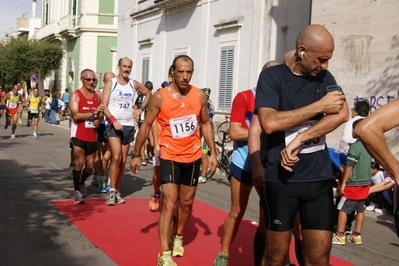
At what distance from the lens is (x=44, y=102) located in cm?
Result: 4253

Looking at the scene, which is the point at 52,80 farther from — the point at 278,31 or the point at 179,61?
the point at 179,61

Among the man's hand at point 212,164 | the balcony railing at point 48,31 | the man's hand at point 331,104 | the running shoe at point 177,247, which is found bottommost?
the running shoe at point 177,247

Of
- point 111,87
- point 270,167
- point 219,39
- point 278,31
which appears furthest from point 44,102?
point 270,167

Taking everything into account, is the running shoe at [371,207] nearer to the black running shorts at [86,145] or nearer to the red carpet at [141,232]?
the red carpet at [141,232]

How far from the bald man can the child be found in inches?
148

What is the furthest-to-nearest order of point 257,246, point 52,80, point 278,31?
point 52,80 → point 278,31 → point 257,246

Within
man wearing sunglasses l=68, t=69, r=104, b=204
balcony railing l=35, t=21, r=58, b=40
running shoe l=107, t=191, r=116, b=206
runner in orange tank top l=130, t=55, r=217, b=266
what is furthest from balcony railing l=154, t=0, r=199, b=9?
balcony railing l=35, t=21, r=58, b=40

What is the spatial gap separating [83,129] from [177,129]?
358cm

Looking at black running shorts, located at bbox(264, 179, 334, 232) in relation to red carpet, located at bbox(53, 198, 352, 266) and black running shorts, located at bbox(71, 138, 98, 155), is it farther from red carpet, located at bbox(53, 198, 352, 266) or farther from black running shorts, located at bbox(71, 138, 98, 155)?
black running shorts, located at bbox(71, 138, 98, 155)

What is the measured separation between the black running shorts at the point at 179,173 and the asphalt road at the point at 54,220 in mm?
1075

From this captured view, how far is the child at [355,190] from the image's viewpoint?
8.42 meters

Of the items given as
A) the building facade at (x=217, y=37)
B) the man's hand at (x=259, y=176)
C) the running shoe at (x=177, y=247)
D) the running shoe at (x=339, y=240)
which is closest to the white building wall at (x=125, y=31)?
the building facade at (x=217, y=37)

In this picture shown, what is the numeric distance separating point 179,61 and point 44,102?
3696 centimetres

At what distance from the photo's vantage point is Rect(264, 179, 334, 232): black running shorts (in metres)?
4.67
